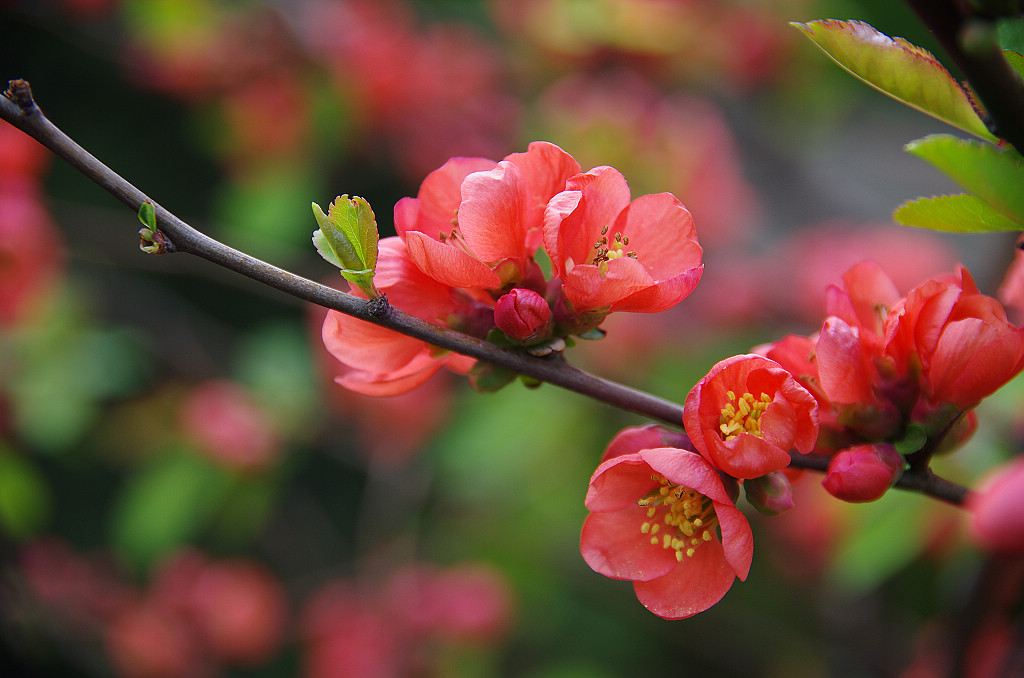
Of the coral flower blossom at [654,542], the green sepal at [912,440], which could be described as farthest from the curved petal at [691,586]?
the green sepal at [912,440]

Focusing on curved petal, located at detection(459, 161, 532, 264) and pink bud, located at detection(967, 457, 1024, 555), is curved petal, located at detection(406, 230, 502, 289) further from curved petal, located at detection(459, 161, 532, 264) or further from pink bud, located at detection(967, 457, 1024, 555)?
pink bud, located at detection(967, 457, 1024, 555)

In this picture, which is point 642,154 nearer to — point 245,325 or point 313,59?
point 313,59

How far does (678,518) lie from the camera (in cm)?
47

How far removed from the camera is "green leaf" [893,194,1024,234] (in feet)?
1.30

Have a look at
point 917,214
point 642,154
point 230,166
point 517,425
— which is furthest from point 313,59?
point 917,214

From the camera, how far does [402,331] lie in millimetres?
413

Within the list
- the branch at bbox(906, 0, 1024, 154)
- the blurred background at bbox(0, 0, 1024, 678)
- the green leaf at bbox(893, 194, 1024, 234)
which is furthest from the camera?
the blurred background at bbox(0, 0, 1024, 678)

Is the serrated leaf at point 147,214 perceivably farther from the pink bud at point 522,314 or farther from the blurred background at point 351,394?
the blurred background at point 351,394

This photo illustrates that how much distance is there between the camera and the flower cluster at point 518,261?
0.42 m

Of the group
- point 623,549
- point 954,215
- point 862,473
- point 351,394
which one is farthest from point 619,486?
point 351,394

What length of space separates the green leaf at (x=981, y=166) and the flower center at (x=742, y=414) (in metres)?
0.17

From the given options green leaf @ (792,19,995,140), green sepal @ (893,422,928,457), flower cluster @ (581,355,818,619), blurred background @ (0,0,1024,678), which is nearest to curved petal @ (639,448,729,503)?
flower cluster @ (581,355,818,619)

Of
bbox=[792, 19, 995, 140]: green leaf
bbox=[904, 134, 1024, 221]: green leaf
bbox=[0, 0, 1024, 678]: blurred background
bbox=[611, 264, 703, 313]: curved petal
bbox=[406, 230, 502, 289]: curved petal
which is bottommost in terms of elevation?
bbox=[0, 0, 1024, 678]: blurred background

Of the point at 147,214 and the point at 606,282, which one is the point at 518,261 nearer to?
the point at 606,282
